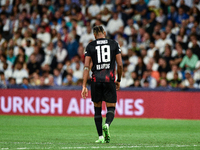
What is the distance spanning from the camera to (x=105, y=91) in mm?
8086

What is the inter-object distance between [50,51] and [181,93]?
5867 mm

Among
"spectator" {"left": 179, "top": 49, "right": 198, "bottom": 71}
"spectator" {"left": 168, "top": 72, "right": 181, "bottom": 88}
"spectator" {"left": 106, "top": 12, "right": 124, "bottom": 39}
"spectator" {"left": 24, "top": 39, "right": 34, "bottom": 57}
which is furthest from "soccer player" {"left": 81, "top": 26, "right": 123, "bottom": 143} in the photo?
"spectator" {"left": 24, "top": 39, "right": 34, "bottom": 57}

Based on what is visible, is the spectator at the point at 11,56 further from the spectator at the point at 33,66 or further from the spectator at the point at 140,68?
the spectator at the point at 140,68

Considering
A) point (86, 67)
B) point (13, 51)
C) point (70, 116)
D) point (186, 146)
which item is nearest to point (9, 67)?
point (13, 51)

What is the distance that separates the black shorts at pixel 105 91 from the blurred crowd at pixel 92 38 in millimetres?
7912

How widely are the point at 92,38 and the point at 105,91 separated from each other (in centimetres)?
1061

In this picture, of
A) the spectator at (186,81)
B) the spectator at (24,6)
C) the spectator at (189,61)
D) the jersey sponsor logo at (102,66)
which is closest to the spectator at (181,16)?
the spectator at (189,61)

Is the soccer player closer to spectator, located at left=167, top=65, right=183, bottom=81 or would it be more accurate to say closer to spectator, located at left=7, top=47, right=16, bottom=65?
spectator, located at left=167, top=65, right=183, bottom=81

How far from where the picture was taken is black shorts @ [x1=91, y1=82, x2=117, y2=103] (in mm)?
8055

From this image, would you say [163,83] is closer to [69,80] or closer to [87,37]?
[69,80]

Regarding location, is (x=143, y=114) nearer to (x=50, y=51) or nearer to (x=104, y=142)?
(x=50, y=51)

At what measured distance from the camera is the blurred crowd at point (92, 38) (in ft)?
53.3

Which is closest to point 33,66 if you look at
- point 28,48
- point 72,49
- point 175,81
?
point 28,48

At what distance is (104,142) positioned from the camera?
8172mm
